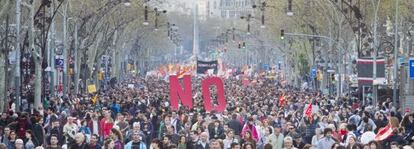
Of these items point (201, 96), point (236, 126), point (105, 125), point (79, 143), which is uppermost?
point (79, 143)

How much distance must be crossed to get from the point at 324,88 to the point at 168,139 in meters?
52.6

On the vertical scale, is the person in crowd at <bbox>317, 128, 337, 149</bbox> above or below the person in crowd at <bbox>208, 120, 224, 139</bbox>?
above

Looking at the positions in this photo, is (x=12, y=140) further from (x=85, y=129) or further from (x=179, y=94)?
(x=179, y=94)

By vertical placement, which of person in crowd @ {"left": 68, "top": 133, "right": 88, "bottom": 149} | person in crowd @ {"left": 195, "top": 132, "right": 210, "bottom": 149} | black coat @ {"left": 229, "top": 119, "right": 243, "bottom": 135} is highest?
person in crowd @ {"left": 68, "top": 133, "right": 88, "bottom": 149}

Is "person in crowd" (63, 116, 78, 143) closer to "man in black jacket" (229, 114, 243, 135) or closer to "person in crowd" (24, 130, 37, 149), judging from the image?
"person in crowd" (24, 130, 37, 149)

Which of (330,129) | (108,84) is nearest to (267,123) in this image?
(330,129)

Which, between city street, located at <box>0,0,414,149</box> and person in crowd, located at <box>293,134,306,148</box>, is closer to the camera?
person in crowd, located at <box>293,134,306,148</box>

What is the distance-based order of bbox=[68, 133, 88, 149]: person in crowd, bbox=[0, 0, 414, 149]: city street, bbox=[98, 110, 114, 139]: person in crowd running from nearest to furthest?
bbox=[68, 133, 88, 149]: person in crowd, bbox=[0, 0, 414, 149]: city street, bbox=[98, 110, 114, 139]: person in crowd

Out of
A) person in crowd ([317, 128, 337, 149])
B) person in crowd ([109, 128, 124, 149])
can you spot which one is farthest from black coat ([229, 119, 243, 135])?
person in crowd ([317, 128, 337, 149])

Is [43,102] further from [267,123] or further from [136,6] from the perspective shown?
[136,6]

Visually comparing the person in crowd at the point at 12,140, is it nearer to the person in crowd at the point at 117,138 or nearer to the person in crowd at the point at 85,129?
the person in crowd at the point at 117,138

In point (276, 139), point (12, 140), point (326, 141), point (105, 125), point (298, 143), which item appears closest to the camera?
point (326, 141)

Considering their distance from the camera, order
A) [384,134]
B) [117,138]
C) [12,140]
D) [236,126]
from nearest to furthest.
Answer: [12,140]
[117,138]
[384,134]
[236,126]

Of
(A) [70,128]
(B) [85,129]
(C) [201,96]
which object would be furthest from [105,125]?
(C) [201,96]
